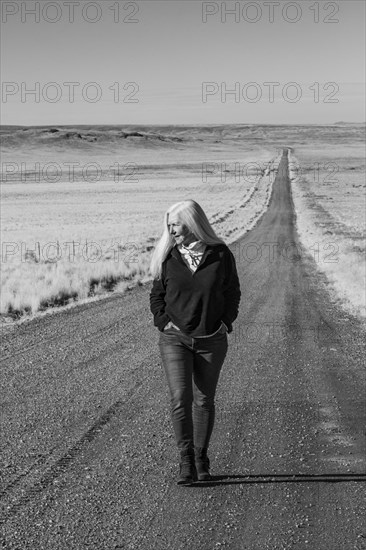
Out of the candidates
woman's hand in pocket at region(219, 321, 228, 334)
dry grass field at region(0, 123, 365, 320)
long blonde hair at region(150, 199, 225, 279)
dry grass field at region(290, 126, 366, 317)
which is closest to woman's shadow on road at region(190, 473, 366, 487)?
woman's hand in pocket at region(219, 321, 228, 334)

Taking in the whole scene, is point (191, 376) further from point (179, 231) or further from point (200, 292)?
point (179, 231)

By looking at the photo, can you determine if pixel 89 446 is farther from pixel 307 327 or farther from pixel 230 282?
pixel 307 327

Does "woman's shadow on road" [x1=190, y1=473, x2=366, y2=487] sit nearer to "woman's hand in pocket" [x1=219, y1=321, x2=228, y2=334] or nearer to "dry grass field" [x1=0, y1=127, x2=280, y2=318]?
"woman's hand in pocket" [x1=219, y1=321, x2=228, y2=334]

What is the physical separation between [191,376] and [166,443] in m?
1.10

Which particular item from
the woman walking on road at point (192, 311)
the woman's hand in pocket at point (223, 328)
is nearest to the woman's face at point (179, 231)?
the woman walking on road at point (192, 311)

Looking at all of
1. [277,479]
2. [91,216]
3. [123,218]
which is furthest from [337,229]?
[277,479]

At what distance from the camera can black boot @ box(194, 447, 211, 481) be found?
5082 millimetres

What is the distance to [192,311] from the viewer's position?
4824 millimetres

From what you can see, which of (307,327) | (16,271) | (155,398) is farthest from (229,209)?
(155,398)

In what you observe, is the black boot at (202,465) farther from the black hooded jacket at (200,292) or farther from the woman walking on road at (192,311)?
the black hooded jacket at (200,292)

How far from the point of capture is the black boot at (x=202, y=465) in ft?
16.7

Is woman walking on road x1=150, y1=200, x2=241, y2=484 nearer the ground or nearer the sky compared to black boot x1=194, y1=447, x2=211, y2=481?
nearer the sky

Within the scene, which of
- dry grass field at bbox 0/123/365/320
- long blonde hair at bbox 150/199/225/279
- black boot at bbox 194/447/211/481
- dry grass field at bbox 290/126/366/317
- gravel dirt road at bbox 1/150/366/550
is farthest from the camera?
dry grass field at bbox 0/123/365/320

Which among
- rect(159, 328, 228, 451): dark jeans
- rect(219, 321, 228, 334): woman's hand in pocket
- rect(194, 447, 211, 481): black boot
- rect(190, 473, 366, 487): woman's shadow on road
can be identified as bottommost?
rect(190, 473, 366, 487): woman's shadow on road
